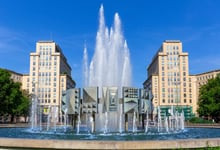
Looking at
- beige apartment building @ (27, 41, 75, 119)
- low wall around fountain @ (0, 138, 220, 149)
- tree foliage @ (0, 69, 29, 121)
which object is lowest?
low wall around fountain @ (0, 138, 220, 149)

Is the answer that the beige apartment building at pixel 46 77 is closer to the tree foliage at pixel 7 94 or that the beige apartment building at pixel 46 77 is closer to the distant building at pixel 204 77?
the tree foliage at pixel 7 94

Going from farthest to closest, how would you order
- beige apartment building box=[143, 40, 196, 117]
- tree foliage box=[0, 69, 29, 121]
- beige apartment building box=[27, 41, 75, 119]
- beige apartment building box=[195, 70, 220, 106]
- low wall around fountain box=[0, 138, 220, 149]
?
1. beige apartment building box=[195, 70, 220, 106]
2. beige apartment building box=[143, 40, 196, 117]
3. beige apartment building box=[27, 41, 75, 119]
4. tree foliage box=[0, 69, 29, 121]
5. low wall around fountain box=[0, 138, 220, 149]

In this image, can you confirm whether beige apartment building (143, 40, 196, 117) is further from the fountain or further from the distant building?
the fountain

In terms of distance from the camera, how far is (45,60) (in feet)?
410

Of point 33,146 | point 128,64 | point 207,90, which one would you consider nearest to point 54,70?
point 207,90

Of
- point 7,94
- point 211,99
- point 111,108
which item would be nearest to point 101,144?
point 111,108

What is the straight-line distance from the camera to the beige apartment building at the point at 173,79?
124 metres

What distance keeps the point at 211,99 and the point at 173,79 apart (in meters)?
56.4

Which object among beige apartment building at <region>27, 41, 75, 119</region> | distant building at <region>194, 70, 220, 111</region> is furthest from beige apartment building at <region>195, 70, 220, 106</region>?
beige apartment building at <region>27, 41, 75, 119</region>

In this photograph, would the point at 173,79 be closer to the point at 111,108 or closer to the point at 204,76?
the point at 204,76

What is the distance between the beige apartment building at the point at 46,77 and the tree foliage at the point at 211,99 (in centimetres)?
6512

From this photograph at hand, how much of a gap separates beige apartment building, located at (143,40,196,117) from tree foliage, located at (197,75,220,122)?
4939 cm

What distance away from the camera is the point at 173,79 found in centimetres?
12462

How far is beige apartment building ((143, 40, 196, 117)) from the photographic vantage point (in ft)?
405
